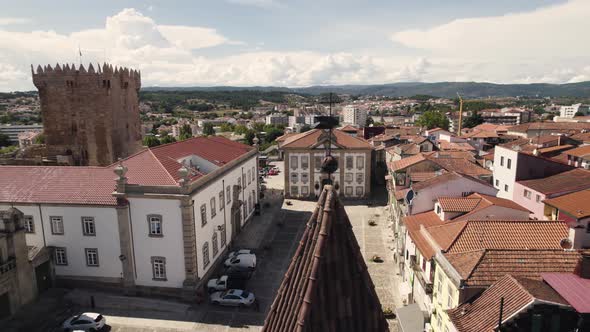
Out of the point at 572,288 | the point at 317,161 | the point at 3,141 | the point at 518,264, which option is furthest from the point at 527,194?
the point at 3,141

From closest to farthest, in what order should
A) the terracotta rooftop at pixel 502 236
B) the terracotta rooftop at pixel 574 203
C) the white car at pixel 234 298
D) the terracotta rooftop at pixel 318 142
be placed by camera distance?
the terracotta rooftop at pixel 502 236
the terracotta rooftop at pixel 574 203
the white car at pixel 234 298
the terracotta rooftop at pixel 318 142

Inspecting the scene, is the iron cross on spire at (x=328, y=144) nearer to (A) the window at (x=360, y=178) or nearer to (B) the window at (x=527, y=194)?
(B) the window at (x=527, y=194)

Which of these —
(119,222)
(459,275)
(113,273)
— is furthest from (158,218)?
(459,275)

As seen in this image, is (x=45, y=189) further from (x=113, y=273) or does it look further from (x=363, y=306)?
(x=363, y=306)

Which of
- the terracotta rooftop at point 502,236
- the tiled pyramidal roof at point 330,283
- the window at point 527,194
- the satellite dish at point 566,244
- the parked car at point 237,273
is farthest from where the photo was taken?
the window at point 527,194

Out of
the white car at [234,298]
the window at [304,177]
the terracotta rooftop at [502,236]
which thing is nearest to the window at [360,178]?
the window at [304,177]

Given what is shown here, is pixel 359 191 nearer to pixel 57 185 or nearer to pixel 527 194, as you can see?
pixel 527 194
